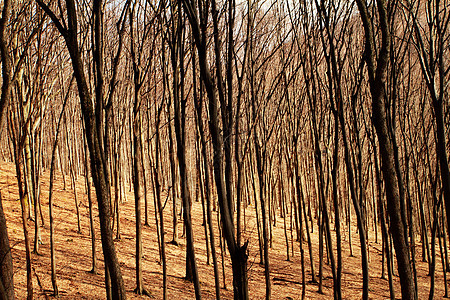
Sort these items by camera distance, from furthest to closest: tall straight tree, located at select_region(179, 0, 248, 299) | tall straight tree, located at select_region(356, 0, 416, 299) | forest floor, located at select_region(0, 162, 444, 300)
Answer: forest floor, located at select_region(0, 162, 444, 300)
tall straight tree, located at select_region(179, 0, 248, 299)
tall straight tree, located at select_region(356, 0, 416, 299)

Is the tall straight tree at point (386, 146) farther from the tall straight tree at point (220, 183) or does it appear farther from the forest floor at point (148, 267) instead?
the forest floor at point (148, 267)

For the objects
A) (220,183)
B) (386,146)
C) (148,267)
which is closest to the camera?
(386,146)

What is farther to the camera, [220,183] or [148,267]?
[148,267]

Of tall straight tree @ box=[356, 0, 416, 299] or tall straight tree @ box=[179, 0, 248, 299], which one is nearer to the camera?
tall straight tree @ box=[356, 0, 416, 299]

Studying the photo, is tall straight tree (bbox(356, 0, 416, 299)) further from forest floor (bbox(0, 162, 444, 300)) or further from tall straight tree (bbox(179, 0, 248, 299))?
forest floor (bbox(0, 162, 444, 300))

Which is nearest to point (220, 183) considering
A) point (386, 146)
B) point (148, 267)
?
point (386, 146)

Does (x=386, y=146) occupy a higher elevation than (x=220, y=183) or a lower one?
higher

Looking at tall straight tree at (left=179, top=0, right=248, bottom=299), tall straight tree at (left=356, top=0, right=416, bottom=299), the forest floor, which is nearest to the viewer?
tall straight tree at (left=356, top=0, right=416, bottom=299)

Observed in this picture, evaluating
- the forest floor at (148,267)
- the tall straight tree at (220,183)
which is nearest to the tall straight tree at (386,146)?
the tall straight tree at (220,183)

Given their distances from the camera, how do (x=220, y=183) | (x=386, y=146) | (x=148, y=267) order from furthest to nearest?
1. (x=148, y=267)
2. (x=220, y=183)
3. (x=386, y=146)

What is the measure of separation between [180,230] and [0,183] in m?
5.24

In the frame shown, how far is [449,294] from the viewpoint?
7.82 meters

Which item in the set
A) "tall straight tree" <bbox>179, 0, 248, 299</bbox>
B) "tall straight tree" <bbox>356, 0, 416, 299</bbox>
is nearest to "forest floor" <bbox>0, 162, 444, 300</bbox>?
"tall straight tree" <bbox>179, 0, 248, 299</bbox>

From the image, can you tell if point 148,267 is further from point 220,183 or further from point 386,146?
point 386,146
